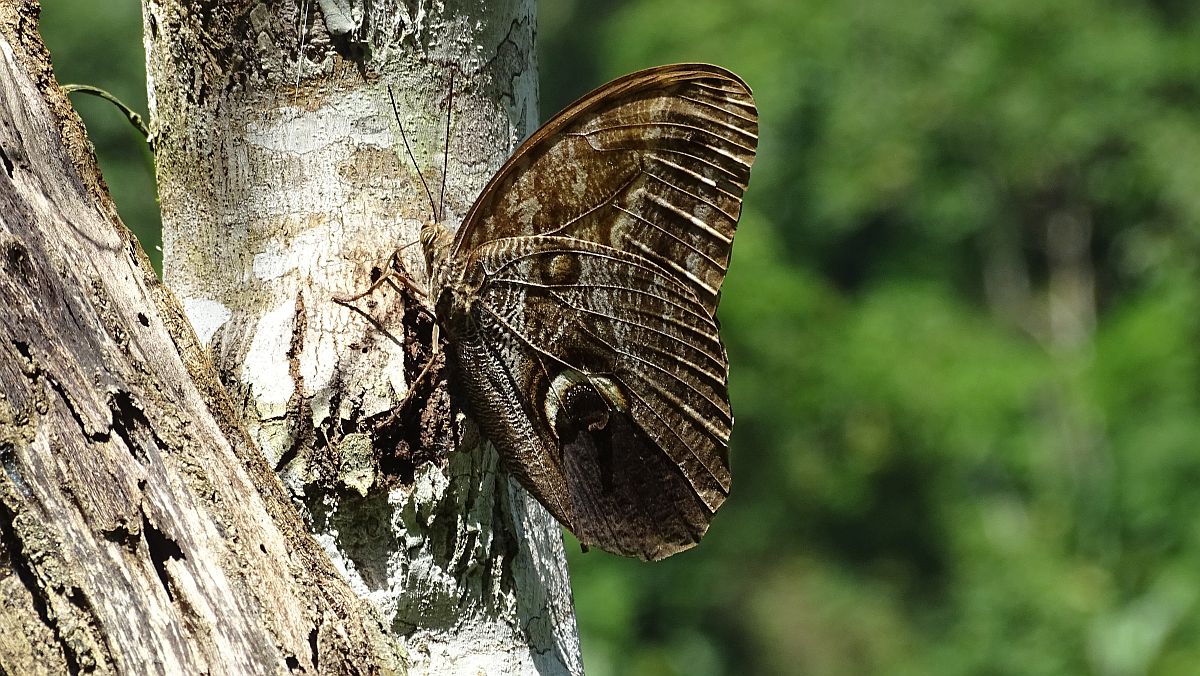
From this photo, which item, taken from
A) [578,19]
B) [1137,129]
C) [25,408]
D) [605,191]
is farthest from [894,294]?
[25,408]

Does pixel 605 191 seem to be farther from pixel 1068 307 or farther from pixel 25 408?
pixel 1068 307

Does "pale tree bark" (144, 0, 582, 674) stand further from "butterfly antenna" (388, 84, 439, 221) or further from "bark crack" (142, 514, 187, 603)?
"bark crack" (142, 514, 187, 603)

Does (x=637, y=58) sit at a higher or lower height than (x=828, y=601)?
higher

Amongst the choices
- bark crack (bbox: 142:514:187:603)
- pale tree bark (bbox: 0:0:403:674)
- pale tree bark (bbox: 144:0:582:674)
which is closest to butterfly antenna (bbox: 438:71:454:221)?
pale tree bark (bbox: 144:0:582:674)

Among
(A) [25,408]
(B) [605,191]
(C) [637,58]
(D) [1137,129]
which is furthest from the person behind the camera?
(D) [1137,129]

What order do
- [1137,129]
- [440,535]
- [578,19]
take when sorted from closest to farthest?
[440,535], [1137,129], [578,19]

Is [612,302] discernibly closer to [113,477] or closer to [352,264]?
[352,264]
